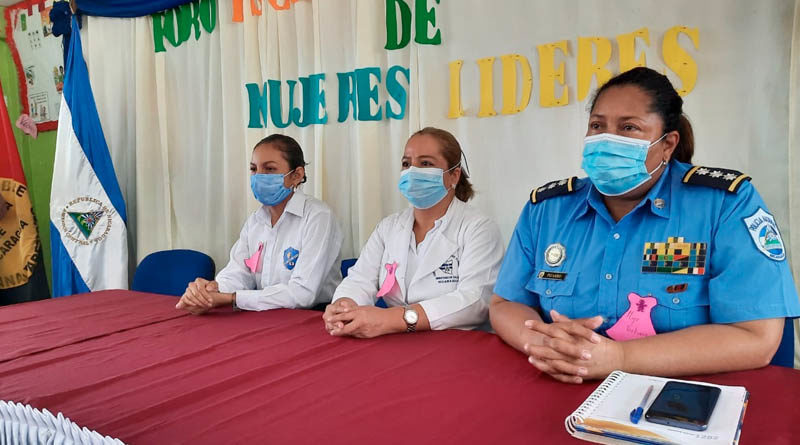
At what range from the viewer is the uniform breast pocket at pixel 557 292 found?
5.10ft

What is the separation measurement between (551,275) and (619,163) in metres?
0.36

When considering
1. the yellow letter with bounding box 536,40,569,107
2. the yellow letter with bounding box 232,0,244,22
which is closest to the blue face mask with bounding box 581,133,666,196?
the yellow letter with bounding box 536,40,569,107

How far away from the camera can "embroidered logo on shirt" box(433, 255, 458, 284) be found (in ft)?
6.87

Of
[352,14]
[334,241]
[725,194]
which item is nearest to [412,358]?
[725,194]

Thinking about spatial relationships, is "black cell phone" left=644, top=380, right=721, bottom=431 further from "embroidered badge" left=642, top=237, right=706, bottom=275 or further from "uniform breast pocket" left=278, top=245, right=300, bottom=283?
"uniform breast pocket" left=278, top=245, right=300, bottom=283

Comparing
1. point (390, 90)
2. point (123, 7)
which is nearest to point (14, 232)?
point (123, 7)

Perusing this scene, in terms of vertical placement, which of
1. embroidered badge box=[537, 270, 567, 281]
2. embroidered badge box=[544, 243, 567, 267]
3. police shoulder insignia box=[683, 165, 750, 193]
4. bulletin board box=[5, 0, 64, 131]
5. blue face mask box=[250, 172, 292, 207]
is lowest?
embroidered badge box=[537, 270, 567, 281]

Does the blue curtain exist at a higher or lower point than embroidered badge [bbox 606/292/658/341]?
higher

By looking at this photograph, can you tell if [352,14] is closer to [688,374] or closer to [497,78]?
[497,78]

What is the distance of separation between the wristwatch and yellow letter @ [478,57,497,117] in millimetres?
1391

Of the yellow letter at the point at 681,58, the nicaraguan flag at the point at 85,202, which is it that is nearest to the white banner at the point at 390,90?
the yellow letter at the point at 681,58

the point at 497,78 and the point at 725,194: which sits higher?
the point at 497,78

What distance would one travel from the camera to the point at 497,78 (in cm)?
280

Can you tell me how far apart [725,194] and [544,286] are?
1.68 ft
